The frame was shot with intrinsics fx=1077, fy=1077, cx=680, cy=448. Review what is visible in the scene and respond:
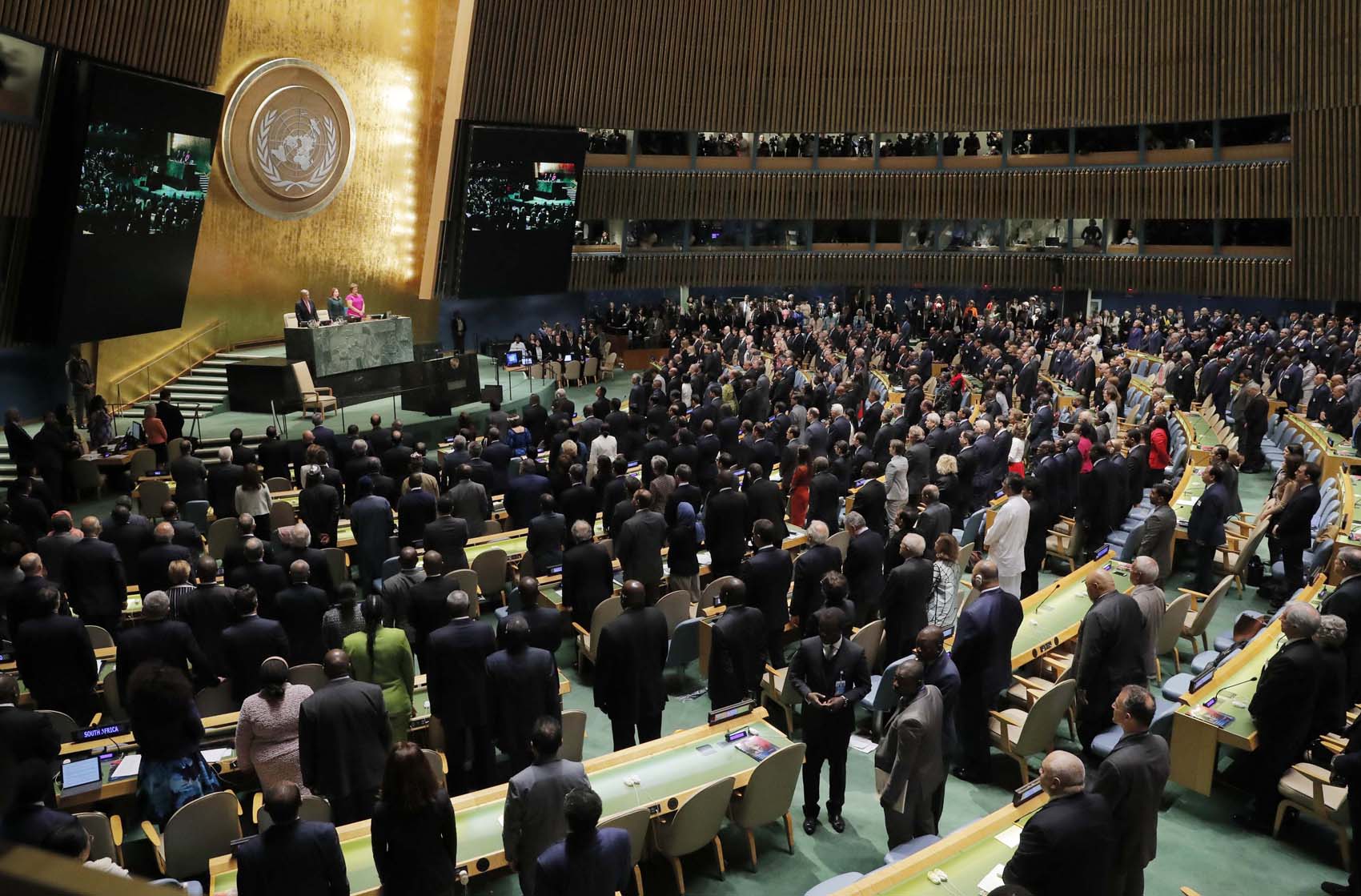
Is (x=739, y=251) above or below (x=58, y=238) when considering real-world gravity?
above

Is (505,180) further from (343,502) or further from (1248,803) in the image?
(1248,803)

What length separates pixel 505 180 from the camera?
23609 millimetres

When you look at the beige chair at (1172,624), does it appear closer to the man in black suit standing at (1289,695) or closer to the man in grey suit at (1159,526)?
the man in grey suit at (1159,526)

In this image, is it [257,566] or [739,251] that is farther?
[739,251]

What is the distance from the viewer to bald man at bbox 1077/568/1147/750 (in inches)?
257

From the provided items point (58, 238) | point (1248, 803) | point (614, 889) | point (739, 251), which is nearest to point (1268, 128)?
point (739, 251)

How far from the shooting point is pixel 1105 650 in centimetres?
663

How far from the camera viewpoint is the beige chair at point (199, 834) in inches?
203

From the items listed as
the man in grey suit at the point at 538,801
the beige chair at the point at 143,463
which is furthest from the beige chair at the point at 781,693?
the beige chair at the point at 143,463

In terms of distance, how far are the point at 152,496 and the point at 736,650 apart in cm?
788

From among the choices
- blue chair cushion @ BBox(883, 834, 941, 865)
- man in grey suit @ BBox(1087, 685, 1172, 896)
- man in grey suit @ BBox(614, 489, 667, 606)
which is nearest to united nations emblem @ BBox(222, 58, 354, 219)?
man in grey suit @ BBox(614, 489, 667, 606)

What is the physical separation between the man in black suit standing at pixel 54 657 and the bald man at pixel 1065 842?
556 cm

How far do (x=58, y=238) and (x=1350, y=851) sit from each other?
1601 cm

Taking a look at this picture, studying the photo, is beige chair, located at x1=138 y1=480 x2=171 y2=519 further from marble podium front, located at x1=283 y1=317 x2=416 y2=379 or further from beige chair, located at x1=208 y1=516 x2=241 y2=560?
marble podium front, located at x1=283 y1=317 x2=416 y2=379
